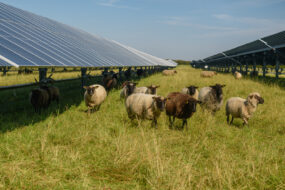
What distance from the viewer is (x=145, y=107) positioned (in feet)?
22.2

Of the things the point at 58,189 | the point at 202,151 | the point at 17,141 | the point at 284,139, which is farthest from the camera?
the point at 284,139

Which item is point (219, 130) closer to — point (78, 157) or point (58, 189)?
point (78, 157)

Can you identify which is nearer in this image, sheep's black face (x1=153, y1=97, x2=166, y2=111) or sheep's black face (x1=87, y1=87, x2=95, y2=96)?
sheep's black face (x1=153, y1=97, x2=166, y2=111)

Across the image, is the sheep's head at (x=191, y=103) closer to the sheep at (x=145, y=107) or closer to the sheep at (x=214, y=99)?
the sheep at (x=145, y=107)

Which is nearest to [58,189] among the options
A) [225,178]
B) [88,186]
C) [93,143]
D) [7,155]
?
[88,186]

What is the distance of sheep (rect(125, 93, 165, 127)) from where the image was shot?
6.52 metres

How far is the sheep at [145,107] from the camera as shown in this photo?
652 centimetres

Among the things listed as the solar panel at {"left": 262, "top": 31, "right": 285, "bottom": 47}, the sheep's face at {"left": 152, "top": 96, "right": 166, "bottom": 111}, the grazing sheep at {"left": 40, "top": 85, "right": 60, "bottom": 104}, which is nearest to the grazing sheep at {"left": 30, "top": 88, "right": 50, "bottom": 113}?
the grazing sheep at {"left": 40, "top": 85, "right": 60, "bottom": 104}

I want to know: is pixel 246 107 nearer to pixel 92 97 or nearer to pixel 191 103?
pixel 191 103

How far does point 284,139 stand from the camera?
596cm

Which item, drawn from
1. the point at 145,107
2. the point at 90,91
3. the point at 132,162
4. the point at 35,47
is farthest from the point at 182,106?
the point at 35,47

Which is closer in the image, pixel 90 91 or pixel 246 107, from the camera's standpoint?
pixel 246 107

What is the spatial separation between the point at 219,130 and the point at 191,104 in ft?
3.87

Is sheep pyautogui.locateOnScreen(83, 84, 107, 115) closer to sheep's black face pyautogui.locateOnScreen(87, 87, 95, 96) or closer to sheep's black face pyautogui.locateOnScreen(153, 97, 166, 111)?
sheep's black face pyautogui.locateOnScreen(87, 87, 95, 96)
